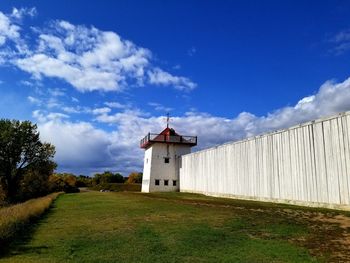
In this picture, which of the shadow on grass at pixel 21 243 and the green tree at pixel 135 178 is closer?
the shadow on grass at pixel 21 243

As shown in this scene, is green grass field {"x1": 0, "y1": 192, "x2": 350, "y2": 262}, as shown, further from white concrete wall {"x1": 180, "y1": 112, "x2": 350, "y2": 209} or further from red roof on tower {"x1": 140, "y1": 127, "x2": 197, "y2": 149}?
red roof on tower {"x1": 140, "y1": 127, "x2": 197, "y2": 149}

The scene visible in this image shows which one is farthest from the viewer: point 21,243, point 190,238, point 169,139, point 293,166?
point 169,139

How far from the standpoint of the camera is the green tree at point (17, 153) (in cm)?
5034

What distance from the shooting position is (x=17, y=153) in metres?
51.5

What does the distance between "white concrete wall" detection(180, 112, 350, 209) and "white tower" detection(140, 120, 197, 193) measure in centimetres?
1435

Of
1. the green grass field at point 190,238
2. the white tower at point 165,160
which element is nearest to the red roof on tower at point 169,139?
the white tower at point 165,160

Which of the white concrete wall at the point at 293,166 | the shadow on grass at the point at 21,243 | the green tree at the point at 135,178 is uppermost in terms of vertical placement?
the green tree at the point at 135,178

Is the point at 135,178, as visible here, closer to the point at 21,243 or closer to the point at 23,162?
the point at 23,162

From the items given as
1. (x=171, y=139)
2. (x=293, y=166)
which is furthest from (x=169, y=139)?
(x=293, y=166)

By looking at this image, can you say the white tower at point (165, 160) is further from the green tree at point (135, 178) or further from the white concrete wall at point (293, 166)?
the green tree at point (135, 178)

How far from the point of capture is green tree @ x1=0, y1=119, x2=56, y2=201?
5034 centimetres

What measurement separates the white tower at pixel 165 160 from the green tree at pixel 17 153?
46.8ft

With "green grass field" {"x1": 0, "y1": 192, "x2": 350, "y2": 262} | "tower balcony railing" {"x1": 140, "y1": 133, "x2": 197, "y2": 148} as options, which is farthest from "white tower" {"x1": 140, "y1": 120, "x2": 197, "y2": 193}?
"green grass field" {"x1": 0, "y1": 192, "x2": 350, "y2": 262}

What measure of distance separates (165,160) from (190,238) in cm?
3783
